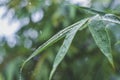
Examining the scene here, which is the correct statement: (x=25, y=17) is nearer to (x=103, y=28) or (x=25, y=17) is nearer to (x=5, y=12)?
(x=5, y=12)

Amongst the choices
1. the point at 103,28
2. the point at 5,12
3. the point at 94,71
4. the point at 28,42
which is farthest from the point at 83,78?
the point at 103,28

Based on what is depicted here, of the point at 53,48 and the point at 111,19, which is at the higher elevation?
the point at 111,19

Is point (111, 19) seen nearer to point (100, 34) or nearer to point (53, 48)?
point (100, 34)

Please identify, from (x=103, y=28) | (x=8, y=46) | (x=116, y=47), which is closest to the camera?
(x=103, y=28)

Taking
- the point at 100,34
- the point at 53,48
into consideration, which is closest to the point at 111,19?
the point at 100,34

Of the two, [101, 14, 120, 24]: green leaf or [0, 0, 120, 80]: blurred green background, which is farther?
[0, 0, 120, 80]: blurred green background

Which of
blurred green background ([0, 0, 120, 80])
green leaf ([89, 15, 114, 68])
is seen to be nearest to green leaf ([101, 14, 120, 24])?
green leaf ([89, 15, 114, 68])

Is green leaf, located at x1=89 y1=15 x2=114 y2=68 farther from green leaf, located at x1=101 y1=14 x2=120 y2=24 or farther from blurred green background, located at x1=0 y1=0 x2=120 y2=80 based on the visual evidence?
blurred green background, located at x1=0 y1=0 x2=120 y2=80

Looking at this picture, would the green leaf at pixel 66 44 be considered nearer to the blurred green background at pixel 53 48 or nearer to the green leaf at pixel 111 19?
the green leaf at pixel 111 19
